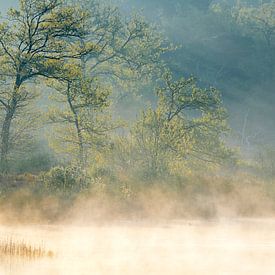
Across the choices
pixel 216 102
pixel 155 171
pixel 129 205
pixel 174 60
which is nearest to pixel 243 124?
pixel 174 60

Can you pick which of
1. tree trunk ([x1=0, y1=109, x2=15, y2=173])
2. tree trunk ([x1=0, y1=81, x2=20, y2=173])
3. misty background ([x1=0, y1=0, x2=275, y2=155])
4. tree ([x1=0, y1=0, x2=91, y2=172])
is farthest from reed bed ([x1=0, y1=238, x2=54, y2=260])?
misty background ([x1=0, y1=0, x2=275, y2=155])

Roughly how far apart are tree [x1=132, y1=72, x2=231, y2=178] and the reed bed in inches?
768

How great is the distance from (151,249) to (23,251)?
16.2 ft

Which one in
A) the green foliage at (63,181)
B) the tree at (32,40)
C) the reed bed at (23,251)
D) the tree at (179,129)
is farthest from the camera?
the tree at (179,129)

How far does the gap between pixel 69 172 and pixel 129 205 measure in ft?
12.6

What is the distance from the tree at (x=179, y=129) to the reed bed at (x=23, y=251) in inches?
768

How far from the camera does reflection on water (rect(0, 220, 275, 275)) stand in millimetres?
17906

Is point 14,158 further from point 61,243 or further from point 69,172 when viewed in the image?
point 61,243

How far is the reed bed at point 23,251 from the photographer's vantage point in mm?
18953

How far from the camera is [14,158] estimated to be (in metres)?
40.6

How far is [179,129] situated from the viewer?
141 feet

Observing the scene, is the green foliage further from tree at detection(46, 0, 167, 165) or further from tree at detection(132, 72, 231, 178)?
tree at detection(132, 72, 231, 178)

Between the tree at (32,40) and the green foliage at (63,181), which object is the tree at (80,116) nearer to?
the tree at (32,40)

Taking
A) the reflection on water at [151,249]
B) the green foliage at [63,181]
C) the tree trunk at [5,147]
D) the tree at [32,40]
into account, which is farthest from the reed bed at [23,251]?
the tree at [32,40]
